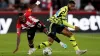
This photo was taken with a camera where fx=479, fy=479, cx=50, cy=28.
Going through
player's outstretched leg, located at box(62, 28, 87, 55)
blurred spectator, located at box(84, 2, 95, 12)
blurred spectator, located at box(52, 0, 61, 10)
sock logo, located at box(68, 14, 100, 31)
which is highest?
player's outstretched leg, located at box(62, 28, 87, 55)

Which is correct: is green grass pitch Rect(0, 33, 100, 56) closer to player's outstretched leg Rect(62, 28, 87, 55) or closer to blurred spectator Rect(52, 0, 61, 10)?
player's outstretched leg Rect(62, 28, 87, 55)

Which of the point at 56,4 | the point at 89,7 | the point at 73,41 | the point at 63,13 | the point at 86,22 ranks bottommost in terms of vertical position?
the point at 86,22

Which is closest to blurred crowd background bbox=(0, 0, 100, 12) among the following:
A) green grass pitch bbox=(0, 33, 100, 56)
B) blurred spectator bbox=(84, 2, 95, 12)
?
blurred spectator bbox=(84, 2, 95, 12)

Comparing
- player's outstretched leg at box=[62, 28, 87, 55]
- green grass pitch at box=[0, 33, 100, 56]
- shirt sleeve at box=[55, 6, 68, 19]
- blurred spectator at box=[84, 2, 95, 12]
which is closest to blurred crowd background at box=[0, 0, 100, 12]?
blurred spectator at box=[84, 2, 95, 12]

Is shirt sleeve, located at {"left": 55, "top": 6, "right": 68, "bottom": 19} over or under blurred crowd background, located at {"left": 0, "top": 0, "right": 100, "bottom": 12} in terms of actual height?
over

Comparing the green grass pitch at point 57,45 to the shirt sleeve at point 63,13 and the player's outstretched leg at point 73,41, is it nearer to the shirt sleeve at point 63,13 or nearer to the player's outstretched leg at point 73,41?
the player's outstretched leg at point 73,41

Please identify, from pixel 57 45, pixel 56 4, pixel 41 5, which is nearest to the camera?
pixel 57 45

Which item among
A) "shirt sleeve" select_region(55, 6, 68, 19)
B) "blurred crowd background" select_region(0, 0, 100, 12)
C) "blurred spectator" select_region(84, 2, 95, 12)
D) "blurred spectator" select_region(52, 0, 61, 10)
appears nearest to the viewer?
"shirt sleeve" select_region(55, 6, 68, 19)

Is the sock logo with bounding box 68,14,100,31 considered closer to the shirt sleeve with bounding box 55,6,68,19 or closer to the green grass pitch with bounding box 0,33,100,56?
the green grass pitch with bounding box 0,33,100,56

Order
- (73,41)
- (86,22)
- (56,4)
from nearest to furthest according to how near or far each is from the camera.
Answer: (73,41) → (86,22) → (56,4)

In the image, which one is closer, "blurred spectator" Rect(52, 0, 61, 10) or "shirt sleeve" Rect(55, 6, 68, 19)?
"shirt sleeve" Rect(55, 6, 68, 19)

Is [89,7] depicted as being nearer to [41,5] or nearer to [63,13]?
[41,5]

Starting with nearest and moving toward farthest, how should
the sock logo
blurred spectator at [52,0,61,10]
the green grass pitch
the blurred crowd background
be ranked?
the green grass pitch < the sock logo < the blurred crowd background < blurred spectator at [52,0,61,10]

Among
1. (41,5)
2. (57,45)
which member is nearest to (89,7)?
(41,5)
